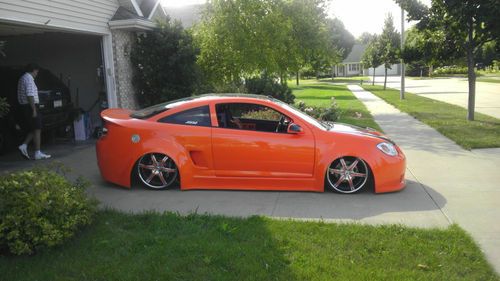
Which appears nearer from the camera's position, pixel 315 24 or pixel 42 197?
pixel 42 197

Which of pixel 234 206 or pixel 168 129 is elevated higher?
pixel 168 129

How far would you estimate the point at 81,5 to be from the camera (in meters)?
10.4

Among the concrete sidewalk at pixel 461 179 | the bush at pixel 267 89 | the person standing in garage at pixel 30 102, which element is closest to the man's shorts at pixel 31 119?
the person standing in garage at pixel 30 102

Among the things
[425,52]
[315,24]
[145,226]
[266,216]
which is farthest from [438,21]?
[145,226]

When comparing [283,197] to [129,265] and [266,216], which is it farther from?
[129,265]

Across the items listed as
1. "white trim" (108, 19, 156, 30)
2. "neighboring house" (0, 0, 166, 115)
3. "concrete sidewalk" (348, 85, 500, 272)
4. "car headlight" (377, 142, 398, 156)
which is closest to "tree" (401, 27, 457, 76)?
"concrete sidewalk" (348, 85, 500, 272)

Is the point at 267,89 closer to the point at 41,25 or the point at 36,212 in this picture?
the point at 41,25

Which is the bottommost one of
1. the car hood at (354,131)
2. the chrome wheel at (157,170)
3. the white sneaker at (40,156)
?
the white sneaker at (40,156)

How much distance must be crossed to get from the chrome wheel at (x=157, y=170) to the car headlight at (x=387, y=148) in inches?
115

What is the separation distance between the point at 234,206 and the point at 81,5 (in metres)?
6.85

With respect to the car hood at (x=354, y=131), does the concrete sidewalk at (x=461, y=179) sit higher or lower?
lower

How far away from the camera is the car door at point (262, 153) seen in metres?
6.45

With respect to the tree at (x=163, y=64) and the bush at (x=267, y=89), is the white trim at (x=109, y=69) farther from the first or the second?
the bush at (x=267, y=89)

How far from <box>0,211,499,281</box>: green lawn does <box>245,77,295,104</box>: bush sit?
10.3 meters
